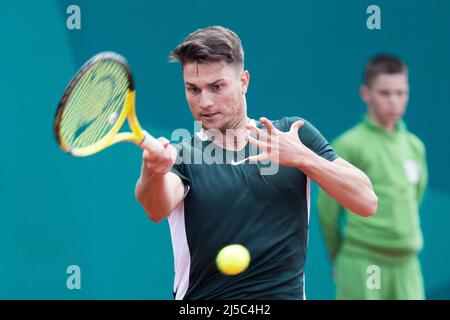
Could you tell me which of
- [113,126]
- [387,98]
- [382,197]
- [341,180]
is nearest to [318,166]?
[341,180]

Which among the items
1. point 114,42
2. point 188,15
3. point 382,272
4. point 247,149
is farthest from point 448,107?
point 247,149

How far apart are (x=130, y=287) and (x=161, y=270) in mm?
219

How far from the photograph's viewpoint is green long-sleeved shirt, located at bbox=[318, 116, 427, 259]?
5293 mm

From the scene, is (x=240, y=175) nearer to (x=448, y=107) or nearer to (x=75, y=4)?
(x=75, y=4)

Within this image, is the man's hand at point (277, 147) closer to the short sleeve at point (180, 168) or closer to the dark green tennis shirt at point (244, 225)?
the dark green tennis shirt at point (244, 225)

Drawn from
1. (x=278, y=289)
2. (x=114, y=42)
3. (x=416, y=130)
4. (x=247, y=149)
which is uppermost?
(x=114, y=42)

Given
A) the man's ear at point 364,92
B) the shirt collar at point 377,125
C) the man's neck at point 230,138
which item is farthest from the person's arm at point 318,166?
the man's ear at point 364,92

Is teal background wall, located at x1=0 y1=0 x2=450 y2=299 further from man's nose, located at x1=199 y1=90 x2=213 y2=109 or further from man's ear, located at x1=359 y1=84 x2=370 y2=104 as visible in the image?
man's nose, located at x1=199 y1=90 x2=213 y2=109

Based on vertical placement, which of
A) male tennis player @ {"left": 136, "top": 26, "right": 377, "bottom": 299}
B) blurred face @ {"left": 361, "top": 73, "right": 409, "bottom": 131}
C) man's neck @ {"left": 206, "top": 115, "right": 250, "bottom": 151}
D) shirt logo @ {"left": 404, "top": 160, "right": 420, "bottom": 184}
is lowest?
Answer: male tennis player @ {"left": 136, "top": 26, "right": 377, "bottom": 299}

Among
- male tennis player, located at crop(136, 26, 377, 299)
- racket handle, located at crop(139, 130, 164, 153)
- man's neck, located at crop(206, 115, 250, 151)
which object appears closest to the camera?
racket handle, located at crop(139, 130, 164, 153)

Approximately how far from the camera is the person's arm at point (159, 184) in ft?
9.95

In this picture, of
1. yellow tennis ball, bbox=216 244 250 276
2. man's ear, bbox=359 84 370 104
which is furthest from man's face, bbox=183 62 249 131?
man's ear, bbox=359 84 370 104

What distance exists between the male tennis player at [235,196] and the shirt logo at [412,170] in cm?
203

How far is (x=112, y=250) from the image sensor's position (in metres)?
5.46
